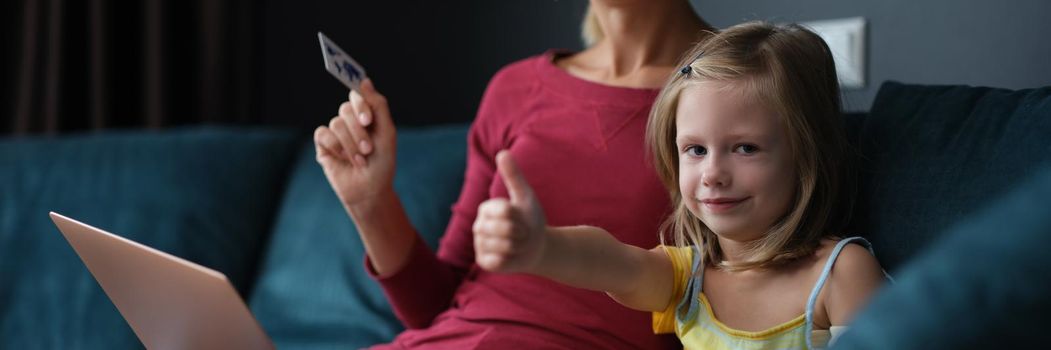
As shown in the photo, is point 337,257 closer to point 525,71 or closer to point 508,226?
point 525,71

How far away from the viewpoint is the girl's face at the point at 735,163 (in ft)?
Answer: 3.22

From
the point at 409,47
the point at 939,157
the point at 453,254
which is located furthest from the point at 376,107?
the point at 409,47

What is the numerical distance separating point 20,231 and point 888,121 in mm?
1568

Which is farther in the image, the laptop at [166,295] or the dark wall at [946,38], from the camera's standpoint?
the dark wall at [946,38]

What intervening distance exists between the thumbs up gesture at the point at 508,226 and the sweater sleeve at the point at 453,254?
1.98 ft

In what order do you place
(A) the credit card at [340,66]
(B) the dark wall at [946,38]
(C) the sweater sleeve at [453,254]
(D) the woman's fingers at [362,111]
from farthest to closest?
(B) the dark wall at [946,38]
(C) the sweater sleeve at [453,254]
(D) the woman's fingers at [362,111]
(A) the credit card at [340,66]

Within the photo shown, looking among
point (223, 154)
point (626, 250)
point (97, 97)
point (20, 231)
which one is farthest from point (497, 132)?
point (97, 97)

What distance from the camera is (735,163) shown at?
3.22 feet

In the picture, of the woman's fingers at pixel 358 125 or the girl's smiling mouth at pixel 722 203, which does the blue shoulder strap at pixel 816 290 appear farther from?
the woman's fingers at pixel 358 125

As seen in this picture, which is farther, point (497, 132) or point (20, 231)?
point (20, 231)

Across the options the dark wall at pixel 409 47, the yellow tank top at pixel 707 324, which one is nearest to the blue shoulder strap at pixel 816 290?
Answer: the yellow tank top at pixel 707 324

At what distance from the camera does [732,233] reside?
1.01 meters

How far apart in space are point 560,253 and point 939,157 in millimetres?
433

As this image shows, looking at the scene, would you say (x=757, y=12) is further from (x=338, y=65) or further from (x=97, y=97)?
(x=97, y=97)
